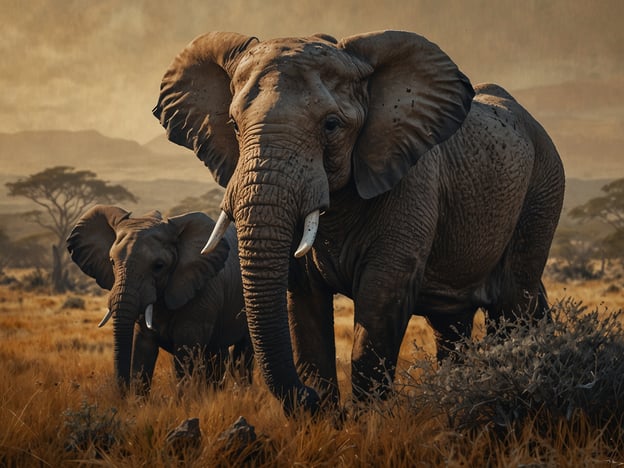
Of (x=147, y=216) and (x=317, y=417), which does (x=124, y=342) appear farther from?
(x=317, y=417)

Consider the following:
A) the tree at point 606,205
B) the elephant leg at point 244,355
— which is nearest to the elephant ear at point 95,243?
the elephant leg at point 244,355

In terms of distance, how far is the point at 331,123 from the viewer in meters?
3.89

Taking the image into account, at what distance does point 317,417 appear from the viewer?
3.91m

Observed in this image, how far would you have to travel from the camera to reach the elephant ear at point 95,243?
24.7ft

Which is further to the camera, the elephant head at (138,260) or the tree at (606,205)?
the tree at (606,205)

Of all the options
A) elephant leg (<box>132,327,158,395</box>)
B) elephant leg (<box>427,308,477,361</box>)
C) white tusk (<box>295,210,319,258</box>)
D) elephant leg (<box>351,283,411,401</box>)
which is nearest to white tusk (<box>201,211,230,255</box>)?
white tusk (<box>295,210,319,258</box>)

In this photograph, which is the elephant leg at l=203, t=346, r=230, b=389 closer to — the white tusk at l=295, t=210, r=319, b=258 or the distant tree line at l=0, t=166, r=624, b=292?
the white tusk at l=295, t=210, r=319, b=258

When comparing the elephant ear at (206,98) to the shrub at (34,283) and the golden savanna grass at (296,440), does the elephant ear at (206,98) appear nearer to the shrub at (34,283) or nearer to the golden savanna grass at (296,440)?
the golden savanna grass at (296,440)

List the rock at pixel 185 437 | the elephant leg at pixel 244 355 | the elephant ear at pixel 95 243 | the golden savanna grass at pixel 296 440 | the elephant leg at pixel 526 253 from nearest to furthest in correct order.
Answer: the golden savanna grass at pixel 296 440 < the rock at pixel 185 437 < the elephant leg at pixel 526 253 < the elephant ear at pixel 95 243 < the elephant leg at pixel 244 355

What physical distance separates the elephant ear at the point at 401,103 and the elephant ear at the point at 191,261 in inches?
122

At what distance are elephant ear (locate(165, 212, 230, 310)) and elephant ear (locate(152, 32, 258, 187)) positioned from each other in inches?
88.0

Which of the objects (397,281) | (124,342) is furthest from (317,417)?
(124,342)

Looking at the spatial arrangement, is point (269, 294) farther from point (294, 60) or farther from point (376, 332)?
point (294, 60)

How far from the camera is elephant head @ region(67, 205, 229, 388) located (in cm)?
637
